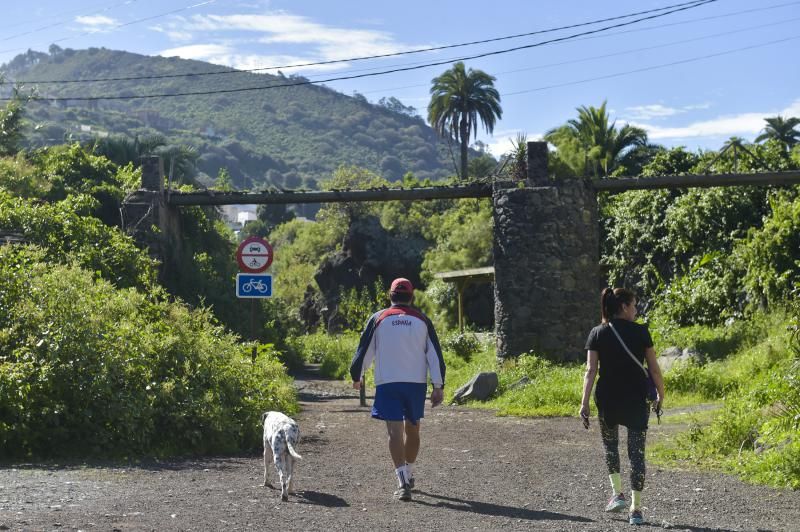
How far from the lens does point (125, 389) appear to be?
11805 mm

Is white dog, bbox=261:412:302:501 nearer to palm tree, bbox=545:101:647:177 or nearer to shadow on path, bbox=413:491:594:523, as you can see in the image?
shadow on path, bbox=413:491:594:523

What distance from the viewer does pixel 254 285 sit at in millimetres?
16844

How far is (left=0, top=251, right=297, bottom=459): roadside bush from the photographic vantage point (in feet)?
36.8

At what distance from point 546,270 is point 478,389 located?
3.63m

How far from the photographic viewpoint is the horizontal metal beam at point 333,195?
22375 millimetres

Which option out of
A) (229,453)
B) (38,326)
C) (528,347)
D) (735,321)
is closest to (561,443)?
(229,453)

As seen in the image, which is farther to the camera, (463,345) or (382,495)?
(463,345)

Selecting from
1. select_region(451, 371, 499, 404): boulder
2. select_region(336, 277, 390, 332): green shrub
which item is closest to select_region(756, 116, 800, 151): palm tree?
select_region(336, 277, 390, 332): green shrub

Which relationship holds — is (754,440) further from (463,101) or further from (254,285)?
(463,101)

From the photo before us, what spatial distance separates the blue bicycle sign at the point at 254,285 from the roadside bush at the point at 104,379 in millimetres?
3169

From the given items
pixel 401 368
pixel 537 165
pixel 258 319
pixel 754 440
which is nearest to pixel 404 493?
pixel 401 368

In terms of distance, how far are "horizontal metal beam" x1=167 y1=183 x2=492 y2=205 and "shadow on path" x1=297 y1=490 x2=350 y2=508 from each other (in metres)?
13.6

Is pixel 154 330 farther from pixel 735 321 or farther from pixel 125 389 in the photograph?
pixel 735 321

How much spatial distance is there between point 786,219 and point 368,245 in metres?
26.7
